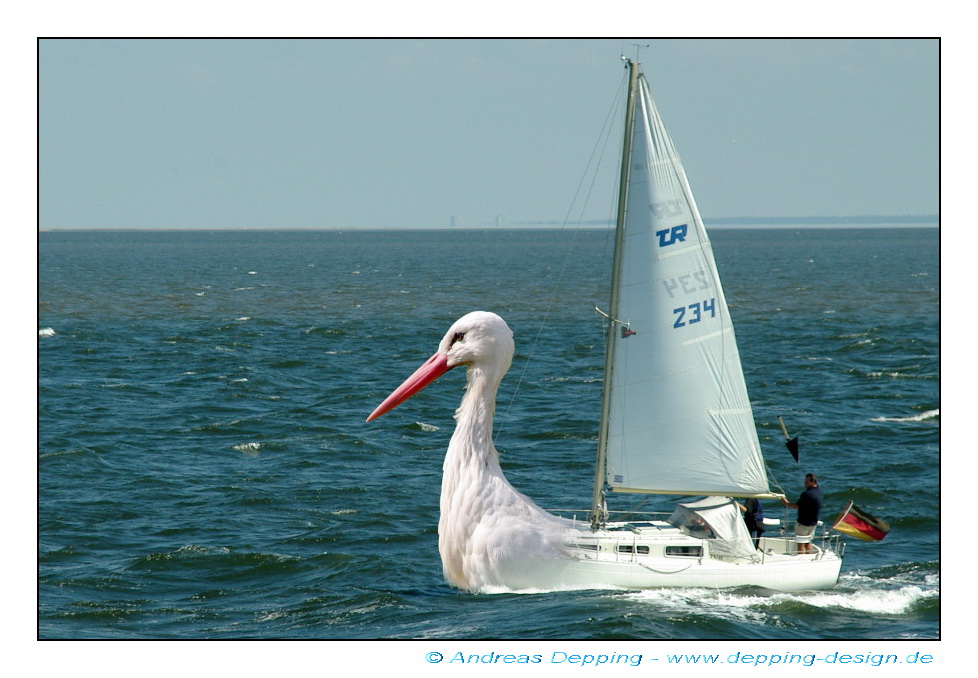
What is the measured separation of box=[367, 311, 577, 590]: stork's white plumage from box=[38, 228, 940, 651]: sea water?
1.61 feet

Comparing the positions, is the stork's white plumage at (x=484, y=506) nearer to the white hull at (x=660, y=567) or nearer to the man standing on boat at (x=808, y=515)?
the white hull at (x=660, y=567)

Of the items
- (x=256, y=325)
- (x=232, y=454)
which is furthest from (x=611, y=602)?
(x=256, y=325)

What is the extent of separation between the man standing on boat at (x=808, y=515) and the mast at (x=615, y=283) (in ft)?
10.4

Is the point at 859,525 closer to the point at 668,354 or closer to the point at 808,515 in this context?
the point at 808,515

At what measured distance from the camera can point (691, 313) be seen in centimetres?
1952

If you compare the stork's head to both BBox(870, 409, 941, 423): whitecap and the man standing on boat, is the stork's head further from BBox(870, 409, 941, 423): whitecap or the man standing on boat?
BBox(870, 409, 941, 423): whitecap

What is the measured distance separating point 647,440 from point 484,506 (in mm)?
2991

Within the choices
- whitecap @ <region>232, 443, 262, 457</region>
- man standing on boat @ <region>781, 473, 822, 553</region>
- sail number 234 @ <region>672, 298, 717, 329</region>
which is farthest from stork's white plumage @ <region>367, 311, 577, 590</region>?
whitecap @ <region>232, 443, 262, 457</region>

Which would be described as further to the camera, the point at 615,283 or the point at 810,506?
the point at 810,506

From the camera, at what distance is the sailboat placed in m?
19.1

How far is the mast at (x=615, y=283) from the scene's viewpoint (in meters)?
18.7

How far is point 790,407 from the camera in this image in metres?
39.3

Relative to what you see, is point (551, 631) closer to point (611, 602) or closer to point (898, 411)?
point (611, 602)

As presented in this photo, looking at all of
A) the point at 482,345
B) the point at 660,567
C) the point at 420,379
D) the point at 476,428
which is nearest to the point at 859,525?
the point at 660,567
